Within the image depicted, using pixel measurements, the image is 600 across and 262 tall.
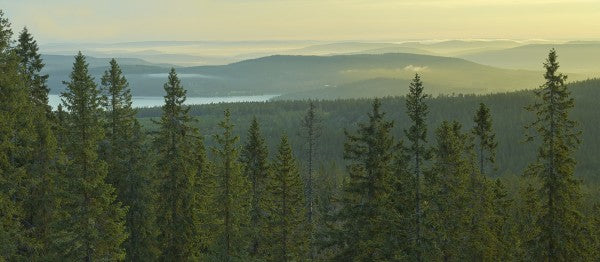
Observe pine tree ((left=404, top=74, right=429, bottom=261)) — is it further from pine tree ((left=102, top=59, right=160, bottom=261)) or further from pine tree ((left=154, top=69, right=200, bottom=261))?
pine tree ((left=102, top=59, right=160, bottom=261))

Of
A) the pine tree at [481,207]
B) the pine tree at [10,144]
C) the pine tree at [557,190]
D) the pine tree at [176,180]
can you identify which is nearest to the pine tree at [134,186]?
the pine tree at [176,180]

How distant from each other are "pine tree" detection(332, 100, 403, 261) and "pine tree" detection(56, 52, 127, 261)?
465 inches

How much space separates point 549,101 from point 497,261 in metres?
13.6

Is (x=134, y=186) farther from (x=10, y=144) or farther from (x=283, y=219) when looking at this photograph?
(x=10, y=144)

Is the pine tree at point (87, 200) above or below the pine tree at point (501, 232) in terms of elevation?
above

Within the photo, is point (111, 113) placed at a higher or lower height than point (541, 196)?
higher

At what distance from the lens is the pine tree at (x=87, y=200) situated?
2772cm

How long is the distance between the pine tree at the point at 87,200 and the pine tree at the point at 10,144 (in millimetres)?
2055

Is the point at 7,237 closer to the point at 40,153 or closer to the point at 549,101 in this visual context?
the point at 40,153

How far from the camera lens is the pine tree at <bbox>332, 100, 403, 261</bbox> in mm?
30031

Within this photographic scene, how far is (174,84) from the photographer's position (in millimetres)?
35031

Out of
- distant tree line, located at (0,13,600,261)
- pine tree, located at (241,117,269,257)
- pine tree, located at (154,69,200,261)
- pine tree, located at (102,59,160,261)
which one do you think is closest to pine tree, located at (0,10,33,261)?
distant tree line, located at (0,13,600,261)

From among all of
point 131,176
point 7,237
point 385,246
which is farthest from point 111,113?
point 385,246

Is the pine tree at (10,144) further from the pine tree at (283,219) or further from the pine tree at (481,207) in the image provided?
the pine tree at (481,207)
